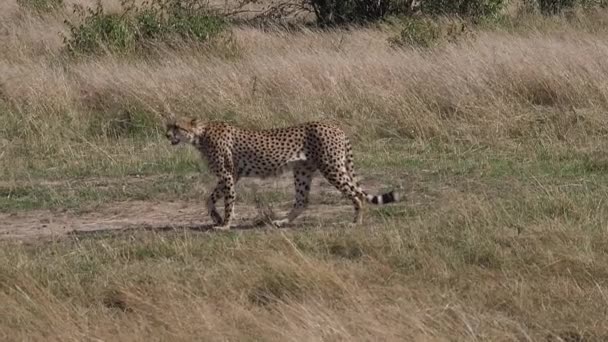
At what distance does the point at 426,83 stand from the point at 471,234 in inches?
178

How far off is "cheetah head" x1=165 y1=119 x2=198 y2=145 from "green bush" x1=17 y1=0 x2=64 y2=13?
35.4 feet

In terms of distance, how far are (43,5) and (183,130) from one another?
1111 centimetres

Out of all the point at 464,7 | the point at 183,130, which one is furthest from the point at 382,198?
the point at 464,7

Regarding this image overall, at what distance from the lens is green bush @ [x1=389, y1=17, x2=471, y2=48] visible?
505 inches

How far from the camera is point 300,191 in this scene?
783 cm

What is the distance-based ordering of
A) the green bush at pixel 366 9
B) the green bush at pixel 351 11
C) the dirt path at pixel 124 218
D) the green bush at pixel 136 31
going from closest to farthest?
the dirt path at pixel 124 218, the green bush at pixel 136 31, the green bush at pixel 366 9, the green bush at pixel 351 11

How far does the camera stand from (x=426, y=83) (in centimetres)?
1099

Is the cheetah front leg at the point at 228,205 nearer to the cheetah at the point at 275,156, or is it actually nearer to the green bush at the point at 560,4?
the cheetah at the point at 275,156

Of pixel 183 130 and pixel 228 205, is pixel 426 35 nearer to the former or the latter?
pixel 183 130

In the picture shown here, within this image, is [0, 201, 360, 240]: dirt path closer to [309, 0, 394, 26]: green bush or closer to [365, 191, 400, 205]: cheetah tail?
[365, 191, 400, 205]: cheetah tail

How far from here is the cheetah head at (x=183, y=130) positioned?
7.88 metres

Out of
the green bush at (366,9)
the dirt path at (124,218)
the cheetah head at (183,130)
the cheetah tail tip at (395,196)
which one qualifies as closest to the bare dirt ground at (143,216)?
the dirt path at (124,218)

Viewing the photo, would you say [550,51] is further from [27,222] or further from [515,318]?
[515,318]

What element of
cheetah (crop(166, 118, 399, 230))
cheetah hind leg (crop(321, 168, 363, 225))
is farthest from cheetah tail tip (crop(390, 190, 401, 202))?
cheetah hind leg (crop(321, 168, 363, 225))
